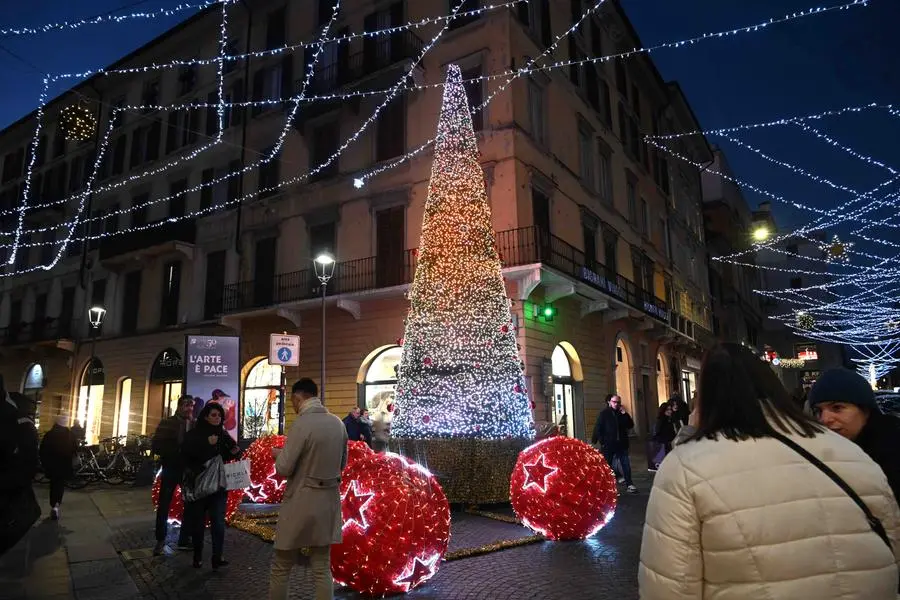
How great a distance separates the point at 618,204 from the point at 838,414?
20.5m

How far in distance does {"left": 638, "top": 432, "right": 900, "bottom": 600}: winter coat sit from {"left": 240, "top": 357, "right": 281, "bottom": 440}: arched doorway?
18.8 metres

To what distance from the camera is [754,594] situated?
165 centimetres

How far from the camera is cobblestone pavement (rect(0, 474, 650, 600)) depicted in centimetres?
521

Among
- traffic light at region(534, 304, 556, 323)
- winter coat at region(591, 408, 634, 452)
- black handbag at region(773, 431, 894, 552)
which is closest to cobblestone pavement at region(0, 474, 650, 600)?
winter coat at region(591, 408, 634, 452)

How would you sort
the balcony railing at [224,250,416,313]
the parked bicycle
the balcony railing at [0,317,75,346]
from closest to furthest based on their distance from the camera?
the parked bicycle < the balcony railing at [224,250,416,313] < the balcony railing at [0,317,75,346]

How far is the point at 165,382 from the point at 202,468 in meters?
18.2

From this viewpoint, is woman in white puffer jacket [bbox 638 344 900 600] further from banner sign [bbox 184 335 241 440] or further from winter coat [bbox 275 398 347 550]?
banner sign [bbox 184 335 241 440]

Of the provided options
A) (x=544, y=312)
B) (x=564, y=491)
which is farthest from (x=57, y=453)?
(x=544, y=312)

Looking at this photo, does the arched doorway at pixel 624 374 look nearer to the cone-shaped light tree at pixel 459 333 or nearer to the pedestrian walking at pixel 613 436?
the pedestrian walking at pixel 613 436

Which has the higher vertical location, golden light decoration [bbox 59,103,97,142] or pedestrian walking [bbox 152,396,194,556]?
golden light decoration [bbox 59,103,97,142]

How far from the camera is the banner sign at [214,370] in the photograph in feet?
36.3

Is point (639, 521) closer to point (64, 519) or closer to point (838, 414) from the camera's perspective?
point (838, 414)

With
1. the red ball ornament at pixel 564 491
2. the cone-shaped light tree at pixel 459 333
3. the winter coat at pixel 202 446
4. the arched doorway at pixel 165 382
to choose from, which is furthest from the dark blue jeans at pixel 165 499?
the arched doorway at pixel 165 382

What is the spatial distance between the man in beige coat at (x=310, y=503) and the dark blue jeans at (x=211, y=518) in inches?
82.3
